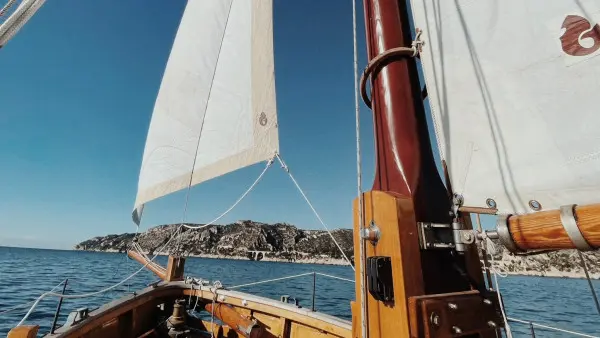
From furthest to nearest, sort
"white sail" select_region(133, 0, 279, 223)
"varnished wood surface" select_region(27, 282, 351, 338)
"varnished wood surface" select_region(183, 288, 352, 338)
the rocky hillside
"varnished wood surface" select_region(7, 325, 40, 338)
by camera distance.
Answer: the rocky hillside, "white sail" select_region(133, 0, 279, 223), "varnished wood surface" select_region(183, 288, 352, 338), "varnished wood surface" select_region(27, 282, 351, 338), "varnished wood surface" select_region(7, 325, 40, 338)

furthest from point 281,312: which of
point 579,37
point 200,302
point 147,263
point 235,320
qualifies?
point 579,37

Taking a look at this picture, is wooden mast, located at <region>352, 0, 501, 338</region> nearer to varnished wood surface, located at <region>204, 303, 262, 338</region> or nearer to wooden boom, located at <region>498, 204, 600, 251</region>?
wooden boom, located at <region>498, 204, 600, 251</region>

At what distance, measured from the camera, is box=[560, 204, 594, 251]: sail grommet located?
4.23 feet

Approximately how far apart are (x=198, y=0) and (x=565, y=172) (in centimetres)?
802

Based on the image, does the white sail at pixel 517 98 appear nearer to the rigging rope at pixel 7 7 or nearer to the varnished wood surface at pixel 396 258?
the varnished wood surface at pixel 396 258

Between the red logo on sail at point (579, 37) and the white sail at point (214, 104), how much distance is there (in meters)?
3.75

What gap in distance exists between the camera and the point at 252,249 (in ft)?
482

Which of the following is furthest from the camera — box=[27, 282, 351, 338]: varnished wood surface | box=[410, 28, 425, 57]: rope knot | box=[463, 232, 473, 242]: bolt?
box=[27, 282, 351, 338]: varnished wood surface

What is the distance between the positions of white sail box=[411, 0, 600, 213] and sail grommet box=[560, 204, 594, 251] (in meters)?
0.23

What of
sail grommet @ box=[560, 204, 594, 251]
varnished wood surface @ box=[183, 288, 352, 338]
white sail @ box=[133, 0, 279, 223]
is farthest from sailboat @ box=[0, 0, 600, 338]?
white sail @ box=[133, 0, 279, 223]

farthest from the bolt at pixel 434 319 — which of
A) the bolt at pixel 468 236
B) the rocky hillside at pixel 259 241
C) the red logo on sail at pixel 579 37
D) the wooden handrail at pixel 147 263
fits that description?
the rocky hillside at pixel 259 241

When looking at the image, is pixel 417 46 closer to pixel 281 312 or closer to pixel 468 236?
pixel 468 236

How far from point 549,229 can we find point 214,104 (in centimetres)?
532

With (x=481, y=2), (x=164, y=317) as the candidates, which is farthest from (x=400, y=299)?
(x=164, y=317)
